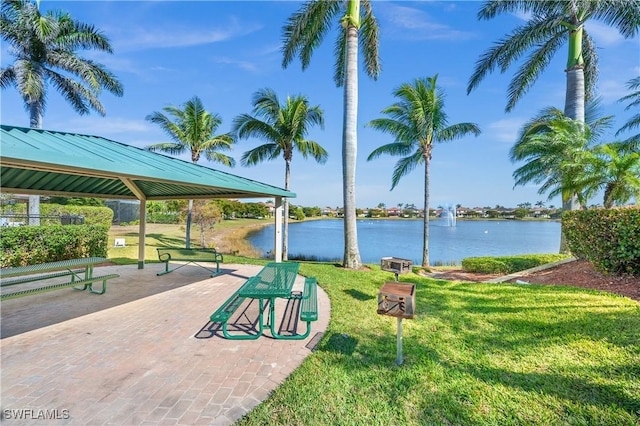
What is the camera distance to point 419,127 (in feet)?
40.8

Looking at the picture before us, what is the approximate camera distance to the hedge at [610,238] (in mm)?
6008

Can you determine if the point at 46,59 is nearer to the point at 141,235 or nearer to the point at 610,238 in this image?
the point at 141,235

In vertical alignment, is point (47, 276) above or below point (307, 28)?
below

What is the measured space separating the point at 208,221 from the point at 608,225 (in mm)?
19858

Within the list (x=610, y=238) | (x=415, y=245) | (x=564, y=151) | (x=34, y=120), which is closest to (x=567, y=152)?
(x=564, y=151)

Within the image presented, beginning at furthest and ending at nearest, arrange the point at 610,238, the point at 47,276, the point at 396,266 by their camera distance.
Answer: the point at 610,238, the point at 47,276, the point at 396,266

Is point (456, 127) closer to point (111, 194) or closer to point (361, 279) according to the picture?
point (361, 279)

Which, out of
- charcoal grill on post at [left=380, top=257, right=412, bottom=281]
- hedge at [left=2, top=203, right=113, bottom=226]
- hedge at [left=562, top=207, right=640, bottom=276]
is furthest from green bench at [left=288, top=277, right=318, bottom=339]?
hedge at [left=2, top=203, right=113, bottom=226]

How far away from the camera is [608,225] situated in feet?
21.4

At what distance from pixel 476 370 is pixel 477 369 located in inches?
1.3

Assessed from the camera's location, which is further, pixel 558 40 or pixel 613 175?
pixel 558 40

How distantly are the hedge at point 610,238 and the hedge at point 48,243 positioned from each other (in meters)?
15.5

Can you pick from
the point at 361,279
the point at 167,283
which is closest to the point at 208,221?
the point at 167,283

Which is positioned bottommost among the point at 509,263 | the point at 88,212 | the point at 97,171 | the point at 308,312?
the point at 509,263
